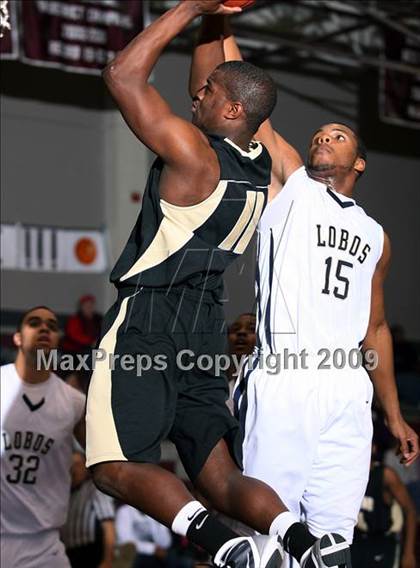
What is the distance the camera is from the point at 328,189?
20.7 ft

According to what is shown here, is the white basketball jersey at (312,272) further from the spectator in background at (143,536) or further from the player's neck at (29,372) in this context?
the spectator in background at (143,536)

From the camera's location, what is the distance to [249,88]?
5504 millimetres

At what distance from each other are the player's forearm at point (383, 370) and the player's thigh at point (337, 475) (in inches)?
22.8

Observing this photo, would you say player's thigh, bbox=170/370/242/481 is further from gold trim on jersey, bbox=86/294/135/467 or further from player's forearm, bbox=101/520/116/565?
player's forearm, bbox=101/520/116/565

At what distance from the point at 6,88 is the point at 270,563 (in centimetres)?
1264

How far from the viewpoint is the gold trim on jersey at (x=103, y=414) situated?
5258 millimetres

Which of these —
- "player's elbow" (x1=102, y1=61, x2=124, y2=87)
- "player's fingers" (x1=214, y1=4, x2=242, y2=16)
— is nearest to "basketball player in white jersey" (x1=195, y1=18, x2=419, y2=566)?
"player's fingers" (x1=214, y1=4, x2=242, y2=16)

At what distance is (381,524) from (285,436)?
4.71m

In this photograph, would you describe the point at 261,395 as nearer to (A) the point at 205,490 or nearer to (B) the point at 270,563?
(A) the point at 205,490

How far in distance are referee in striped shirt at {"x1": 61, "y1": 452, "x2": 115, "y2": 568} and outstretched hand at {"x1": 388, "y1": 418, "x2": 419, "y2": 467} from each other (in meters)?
3.64

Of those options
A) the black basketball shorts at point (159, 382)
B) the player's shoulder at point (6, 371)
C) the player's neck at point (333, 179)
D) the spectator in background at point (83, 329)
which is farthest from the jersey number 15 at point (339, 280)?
the spectator in background at point (83, 329)

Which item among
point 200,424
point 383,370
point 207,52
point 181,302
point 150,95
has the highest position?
point 207,52

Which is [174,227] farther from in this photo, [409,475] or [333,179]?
[409,475]

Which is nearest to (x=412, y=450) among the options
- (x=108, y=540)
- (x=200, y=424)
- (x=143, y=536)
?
(x=200, y=424)
